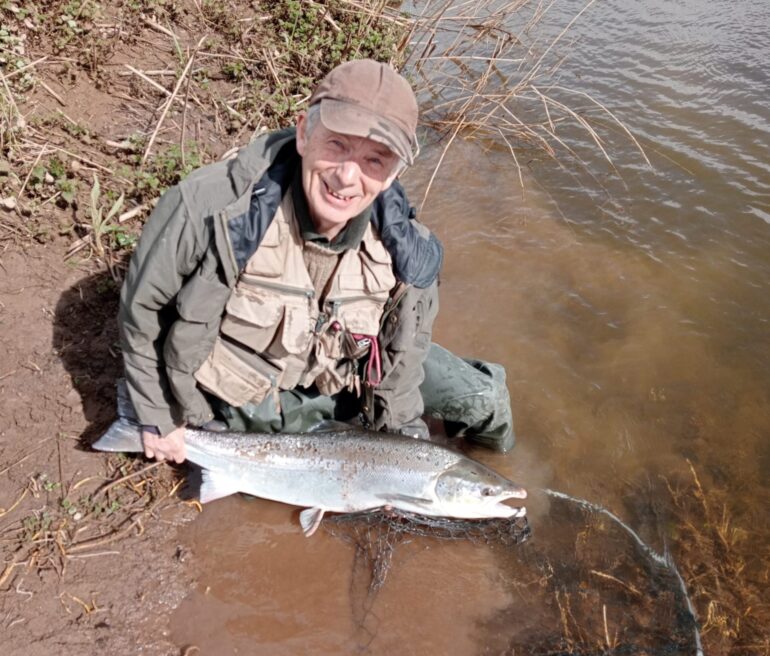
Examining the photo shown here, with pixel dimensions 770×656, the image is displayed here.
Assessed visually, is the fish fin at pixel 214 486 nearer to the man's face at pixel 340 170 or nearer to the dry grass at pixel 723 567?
the man's face at pixel 340 170

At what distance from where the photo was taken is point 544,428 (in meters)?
5.02

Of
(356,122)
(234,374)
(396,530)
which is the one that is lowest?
(396,530)

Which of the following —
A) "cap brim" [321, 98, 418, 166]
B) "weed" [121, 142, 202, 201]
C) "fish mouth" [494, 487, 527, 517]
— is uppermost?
"cap brim" [321, 98, 418, 166]

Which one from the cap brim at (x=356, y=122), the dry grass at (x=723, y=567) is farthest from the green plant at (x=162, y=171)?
the dry grass at (x=723, y=567)

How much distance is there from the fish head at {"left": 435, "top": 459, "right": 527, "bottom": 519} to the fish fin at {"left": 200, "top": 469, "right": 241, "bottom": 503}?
3.91 feet

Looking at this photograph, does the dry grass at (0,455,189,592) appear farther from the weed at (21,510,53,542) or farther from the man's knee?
the man's knee

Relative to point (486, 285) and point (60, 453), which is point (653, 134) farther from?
point (60, 453)

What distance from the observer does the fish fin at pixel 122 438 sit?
3834 mm

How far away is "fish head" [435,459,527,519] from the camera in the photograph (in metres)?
3.97

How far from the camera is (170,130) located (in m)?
6.01

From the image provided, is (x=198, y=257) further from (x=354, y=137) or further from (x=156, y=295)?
(x=354, y=137)

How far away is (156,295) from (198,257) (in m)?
0.27

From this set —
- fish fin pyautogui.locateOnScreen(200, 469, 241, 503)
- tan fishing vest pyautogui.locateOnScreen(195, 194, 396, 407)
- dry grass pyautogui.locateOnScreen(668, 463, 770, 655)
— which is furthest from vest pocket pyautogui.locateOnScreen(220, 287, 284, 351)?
dry grass pyautogui.locateOnScreen(668, 463, 770, 655)

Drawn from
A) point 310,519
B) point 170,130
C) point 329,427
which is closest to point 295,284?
point 329,427
